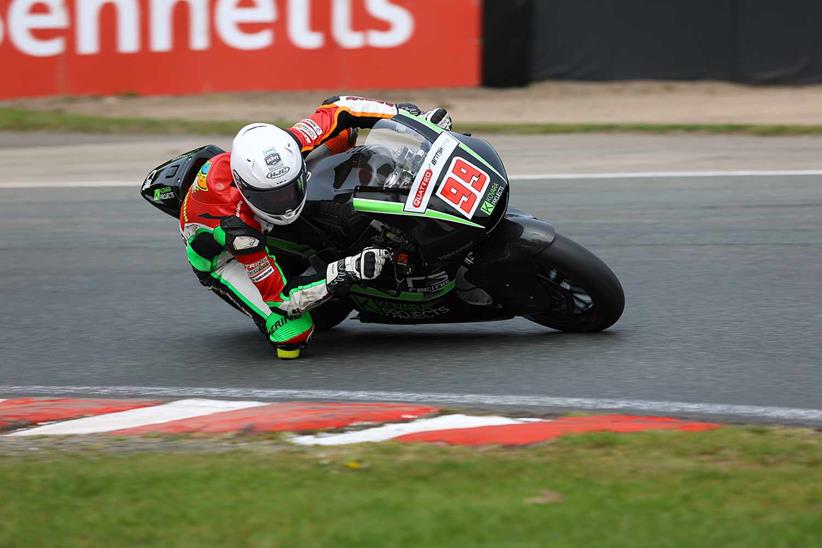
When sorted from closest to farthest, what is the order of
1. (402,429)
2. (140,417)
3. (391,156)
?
(402,429) → (140,417) → (391,156)

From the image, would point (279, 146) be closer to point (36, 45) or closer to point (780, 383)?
point (780, 383)

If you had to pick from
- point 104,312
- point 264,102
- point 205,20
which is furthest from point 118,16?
point 104,312

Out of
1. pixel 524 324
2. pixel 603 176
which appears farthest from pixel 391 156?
pixel 603 176

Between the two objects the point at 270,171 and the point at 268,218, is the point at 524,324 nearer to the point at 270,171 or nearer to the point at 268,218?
the point at 268,218

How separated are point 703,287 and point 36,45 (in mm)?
11064

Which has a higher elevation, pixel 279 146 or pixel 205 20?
pixel 205 20

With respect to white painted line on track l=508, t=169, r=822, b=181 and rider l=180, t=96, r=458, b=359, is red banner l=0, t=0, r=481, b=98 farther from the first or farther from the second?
rider l=180, t=96, r=458, b=359

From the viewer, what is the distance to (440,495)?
4000mm

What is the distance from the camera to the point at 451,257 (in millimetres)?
5879

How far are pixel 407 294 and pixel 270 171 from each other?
101cm

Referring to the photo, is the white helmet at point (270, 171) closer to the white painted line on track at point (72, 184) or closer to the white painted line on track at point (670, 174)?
the white painted line on track at point (670, 174)

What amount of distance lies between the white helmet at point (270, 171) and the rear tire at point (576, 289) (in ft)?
3.92

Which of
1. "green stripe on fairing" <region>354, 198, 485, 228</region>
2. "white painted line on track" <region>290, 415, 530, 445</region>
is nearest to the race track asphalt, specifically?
"white painted line on track" <region>290, 415, 530, 445</region>

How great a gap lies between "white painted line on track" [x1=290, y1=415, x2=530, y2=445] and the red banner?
11.5 meters
